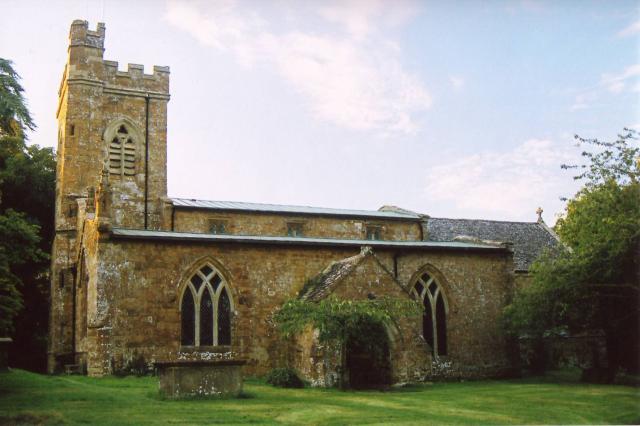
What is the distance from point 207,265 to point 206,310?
1658 millimetres

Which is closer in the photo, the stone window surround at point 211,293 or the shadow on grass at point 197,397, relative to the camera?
the shadow on grass at point 197,397

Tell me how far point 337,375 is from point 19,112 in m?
12.4

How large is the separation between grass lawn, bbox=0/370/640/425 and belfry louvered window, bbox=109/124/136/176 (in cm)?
1499

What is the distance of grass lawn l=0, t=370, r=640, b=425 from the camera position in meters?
15.1

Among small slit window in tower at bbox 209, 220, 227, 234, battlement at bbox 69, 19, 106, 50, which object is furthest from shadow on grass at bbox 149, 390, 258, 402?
battlement at bbox 69, 19, 106, 50

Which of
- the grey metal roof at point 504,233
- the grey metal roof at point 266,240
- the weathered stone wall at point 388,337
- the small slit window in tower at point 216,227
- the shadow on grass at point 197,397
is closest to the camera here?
the shadow on grass at point 197,397

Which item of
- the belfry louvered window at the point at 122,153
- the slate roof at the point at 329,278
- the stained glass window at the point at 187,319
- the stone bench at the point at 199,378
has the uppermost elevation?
the belfry louvered window at the point at 122,153

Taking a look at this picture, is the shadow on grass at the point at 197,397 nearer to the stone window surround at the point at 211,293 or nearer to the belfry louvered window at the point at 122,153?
the stone window surround at the point at 211,293

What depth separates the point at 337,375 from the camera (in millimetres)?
22375

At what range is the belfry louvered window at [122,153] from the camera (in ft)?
120

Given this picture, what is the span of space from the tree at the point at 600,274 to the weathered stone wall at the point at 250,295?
2075 millimetres

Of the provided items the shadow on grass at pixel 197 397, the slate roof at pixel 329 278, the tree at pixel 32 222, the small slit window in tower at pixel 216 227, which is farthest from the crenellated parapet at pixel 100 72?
the shadow on grass at pixel 197 397

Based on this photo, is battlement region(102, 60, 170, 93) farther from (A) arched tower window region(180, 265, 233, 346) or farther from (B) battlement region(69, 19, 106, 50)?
(A) arched tower window region(180, 265, 233, 346)

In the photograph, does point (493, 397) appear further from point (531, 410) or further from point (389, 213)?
point (389, 213)
